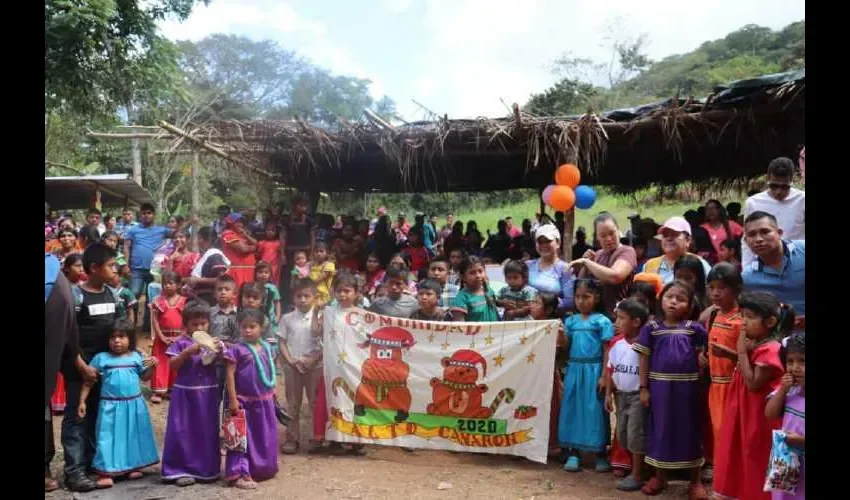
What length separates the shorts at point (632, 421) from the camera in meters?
4.32

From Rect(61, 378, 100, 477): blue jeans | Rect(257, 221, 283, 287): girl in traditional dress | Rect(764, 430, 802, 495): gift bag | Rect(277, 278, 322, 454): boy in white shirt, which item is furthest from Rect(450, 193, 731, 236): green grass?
Rect(764, 430, 802, 495): gift bag

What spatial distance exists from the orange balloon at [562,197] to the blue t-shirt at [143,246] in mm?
5141

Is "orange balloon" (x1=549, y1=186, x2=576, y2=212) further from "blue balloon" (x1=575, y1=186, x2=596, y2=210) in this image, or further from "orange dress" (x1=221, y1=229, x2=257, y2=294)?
"orange dress" (x1=221, y1=229, x2=257, y2=294)

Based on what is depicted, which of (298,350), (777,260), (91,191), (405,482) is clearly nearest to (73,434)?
(298,350)

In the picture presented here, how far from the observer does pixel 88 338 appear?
178 inches

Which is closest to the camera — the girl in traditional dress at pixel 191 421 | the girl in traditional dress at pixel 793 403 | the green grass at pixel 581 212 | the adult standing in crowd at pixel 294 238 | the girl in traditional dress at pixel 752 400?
the girl in traditional dress at pixel 793 403

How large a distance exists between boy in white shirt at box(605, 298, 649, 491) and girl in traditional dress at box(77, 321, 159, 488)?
3092mm

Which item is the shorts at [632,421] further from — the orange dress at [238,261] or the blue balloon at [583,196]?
the orange dress at [238,261]

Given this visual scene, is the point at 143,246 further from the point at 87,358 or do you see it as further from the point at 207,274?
the point at 87,358

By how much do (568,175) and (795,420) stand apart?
5.21 meters

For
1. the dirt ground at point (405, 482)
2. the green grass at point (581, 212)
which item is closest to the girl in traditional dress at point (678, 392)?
the dirt ground at point (405, 482)

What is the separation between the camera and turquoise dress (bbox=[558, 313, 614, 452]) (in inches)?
185

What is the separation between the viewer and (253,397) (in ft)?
14.9

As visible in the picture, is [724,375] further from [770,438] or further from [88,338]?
[88,338]
